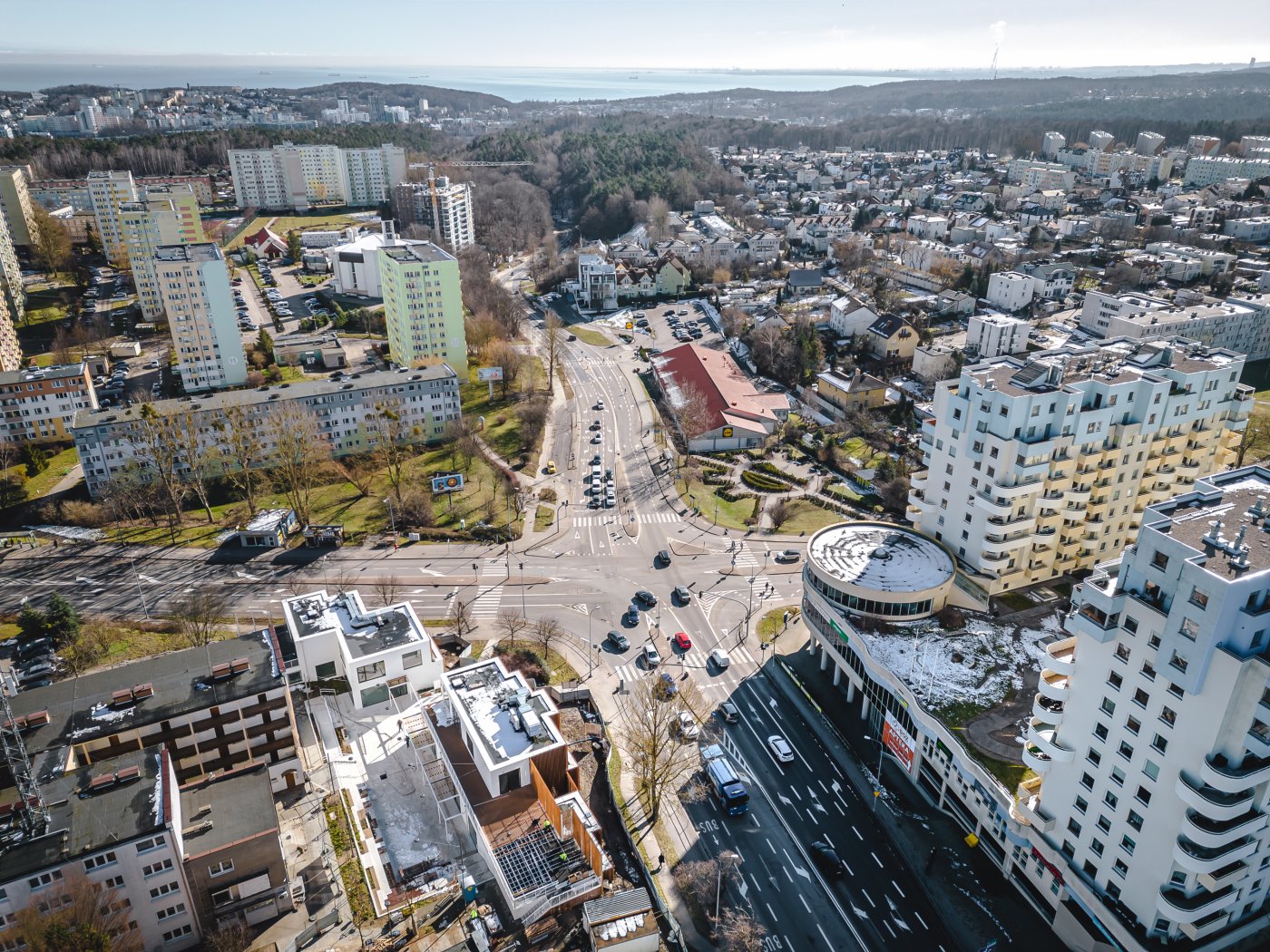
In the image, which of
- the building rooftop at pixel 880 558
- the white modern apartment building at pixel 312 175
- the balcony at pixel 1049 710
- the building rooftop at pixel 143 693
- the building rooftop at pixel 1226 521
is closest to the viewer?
the building rooftop at pixel 1226 521

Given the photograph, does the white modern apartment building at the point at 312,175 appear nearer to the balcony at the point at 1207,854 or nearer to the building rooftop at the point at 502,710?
the building rooftop at the point at 502,710

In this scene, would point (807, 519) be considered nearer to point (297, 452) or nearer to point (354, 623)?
point (354, 623)

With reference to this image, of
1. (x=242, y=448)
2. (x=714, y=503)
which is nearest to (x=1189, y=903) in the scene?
Result: (x=714, y=503)

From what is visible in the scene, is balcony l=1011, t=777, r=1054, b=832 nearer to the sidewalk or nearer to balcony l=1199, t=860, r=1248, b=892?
the sidewalk

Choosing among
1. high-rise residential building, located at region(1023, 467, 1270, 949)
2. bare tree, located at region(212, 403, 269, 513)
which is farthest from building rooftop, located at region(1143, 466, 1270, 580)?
bare tree, located at region(212, 403, 269, 513)

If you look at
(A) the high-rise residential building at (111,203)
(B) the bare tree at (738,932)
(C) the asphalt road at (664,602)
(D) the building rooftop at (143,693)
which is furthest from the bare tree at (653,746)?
(A) the high-rise residential building at (111,203)

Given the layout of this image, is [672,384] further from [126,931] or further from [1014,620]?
[126,931]

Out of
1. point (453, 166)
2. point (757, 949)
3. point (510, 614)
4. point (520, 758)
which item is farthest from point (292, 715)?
point (453, 166)
